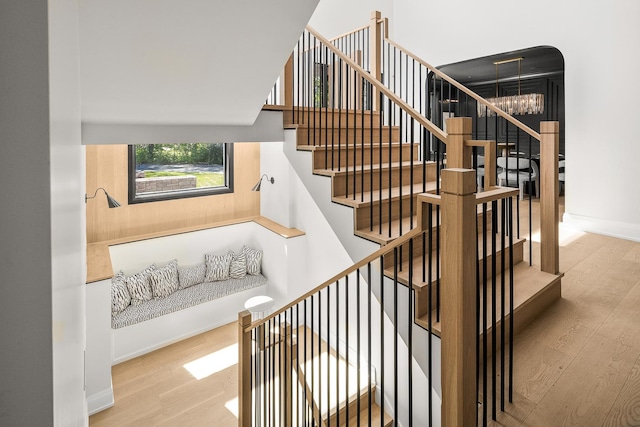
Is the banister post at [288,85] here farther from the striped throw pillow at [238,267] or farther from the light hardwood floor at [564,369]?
the striped throw pillow at [238,267]

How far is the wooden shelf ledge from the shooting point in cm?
349

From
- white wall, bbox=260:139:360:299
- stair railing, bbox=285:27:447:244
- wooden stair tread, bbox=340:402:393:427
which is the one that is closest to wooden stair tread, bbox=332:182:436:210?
stair railing, bbox=285:27:447:244

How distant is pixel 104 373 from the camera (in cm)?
344

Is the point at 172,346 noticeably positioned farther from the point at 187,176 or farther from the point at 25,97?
the point at 25,97

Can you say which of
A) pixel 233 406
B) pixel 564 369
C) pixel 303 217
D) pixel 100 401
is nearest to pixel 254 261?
pixel 303 217

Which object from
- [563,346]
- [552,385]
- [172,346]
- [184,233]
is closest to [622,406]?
[552,385]

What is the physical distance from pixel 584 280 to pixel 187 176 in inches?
190

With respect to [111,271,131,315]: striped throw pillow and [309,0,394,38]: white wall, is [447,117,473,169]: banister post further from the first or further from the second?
[309,0,394,38]: white wall

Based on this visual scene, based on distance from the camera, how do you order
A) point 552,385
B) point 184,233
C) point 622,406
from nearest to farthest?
point 622,406, point 552,385, point 184,233

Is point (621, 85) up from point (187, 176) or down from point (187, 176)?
up

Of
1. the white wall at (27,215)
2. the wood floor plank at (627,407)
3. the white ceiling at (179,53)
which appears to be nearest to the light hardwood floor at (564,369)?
the wood floor plank at (627,407)

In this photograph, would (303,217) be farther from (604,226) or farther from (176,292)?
(604,226)

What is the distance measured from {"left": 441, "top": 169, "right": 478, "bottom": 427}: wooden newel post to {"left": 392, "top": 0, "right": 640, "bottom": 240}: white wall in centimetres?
357

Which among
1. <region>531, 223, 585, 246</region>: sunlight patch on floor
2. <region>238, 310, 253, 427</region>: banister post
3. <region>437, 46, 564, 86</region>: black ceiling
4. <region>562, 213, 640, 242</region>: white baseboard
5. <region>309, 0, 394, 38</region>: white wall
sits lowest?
<region>238, 310, 253, 427</region>: banister post
